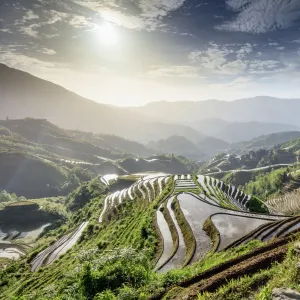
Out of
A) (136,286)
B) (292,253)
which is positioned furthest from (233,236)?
(292,253)

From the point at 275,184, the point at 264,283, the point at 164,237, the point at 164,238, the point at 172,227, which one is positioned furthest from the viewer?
the point at 275,184

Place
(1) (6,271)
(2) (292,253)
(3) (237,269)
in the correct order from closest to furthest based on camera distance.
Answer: (2) (292,253) < (3) (237,269) < (1) (6,271)

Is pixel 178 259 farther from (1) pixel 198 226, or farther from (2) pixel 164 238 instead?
(1) pixel 198 226

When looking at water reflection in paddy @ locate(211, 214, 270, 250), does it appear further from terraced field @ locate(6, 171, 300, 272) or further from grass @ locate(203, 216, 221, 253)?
grass @ locate(203, 216, 221, 253)

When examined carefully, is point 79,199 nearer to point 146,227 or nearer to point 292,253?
point 146,227

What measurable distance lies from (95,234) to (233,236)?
3274 cm

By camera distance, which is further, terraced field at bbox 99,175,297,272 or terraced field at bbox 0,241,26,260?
terraced field at bbox 0,241,26,260

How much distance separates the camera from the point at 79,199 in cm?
13675

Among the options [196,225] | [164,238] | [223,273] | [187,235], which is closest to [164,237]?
[164,238]

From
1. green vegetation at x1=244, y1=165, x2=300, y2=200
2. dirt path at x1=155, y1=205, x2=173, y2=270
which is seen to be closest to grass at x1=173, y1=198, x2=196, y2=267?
dirt path at x1=155, y1=205, x2=173, y2=270

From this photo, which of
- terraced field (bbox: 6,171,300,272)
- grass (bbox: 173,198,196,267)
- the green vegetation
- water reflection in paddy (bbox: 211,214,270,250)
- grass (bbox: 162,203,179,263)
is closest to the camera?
grass (bbox: 173,198,196,267)

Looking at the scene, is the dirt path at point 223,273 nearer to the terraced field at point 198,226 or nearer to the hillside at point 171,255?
the hillside at point 171,255

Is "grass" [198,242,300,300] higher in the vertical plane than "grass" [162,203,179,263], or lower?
higher

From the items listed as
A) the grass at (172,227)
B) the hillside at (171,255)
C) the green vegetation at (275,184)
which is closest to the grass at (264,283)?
the hillside at (171,255)
